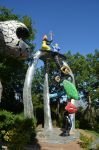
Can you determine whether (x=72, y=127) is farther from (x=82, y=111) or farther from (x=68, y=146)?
Result: (x=82, y=111)

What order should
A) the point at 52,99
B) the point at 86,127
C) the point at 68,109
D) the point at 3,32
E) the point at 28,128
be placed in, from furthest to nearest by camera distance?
the point at 52,99 → the point at 86,127 → the point at 68,109 → the point at 28,128 → the point at 3,32

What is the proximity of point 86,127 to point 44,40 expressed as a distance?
11.5 metres

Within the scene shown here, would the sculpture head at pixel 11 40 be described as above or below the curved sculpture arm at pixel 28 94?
below

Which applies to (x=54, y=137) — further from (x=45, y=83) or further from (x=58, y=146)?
(x=45, y=83)

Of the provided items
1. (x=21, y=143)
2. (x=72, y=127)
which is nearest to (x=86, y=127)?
(x=72, y=127)

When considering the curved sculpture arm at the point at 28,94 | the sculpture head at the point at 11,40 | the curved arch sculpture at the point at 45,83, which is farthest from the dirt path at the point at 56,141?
the sculpture head at the point at 11,40

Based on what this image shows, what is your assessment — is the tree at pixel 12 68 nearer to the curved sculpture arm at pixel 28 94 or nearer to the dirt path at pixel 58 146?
the curved sculpture arm at pixel 28 94

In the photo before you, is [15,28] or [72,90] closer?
[15,28]

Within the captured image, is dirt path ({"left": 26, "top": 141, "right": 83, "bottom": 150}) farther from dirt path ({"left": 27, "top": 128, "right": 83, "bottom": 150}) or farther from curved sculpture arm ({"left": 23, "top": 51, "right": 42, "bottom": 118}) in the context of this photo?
curved sculpture arm ({"left": 23, "top": 51, "right": 42, "bottom": 118})

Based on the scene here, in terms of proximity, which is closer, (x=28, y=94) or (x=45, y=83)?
(x=28, y=94)

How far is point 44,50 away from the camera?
756 inches

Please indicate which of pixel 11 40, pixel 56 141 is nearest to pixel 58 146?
pixel 56 141

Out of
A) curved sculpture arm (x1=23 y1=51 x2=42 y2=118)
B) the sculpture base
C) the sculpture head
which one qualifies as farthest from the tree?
the sculpture head

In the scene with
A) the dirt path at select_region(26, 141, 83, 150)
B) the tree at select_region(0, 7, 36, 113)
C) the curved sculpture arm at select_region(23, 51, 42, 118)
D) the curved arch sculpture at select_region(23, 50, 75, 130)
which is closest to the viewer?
the dirt path at select_region(26, 141, 83, 150)
